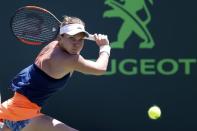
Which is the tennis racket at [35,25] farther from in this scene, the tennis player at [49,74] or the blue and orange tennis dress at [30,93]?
the blue and orange tennis dress at [30,93]

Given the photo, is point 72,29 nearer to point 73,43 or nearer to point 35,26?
point 73,43

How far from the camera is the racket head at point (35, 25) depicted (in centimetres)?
495

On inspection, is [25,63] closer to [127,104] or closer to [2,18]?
[2,18]

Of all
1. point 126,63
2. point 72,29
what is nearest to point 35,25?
point 72,29

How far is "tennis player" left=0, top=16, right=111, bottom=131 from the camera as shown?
14.9 feet

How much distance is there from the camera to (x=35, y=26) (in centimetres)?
501

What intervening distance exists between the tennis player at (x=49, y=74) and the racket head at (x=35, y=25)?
251 millimetres

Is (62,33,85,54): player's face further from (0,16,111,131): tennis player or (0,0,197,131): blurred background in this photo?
(0,0,197,131): blurred background

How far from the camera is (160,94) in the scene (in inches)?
244

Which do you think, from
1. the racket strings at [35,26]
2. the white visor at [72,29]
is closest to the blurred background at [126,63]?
the racket strings at [35,26]

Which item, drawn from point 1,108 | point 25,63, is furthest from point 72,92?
point 1,108

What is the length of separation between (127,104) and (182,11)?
1032 millimetres

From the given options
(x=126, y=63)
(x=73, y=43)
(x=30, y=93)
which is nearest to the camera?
(x=73, y=43)

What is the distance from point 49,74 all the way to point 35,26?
600 millimetres
